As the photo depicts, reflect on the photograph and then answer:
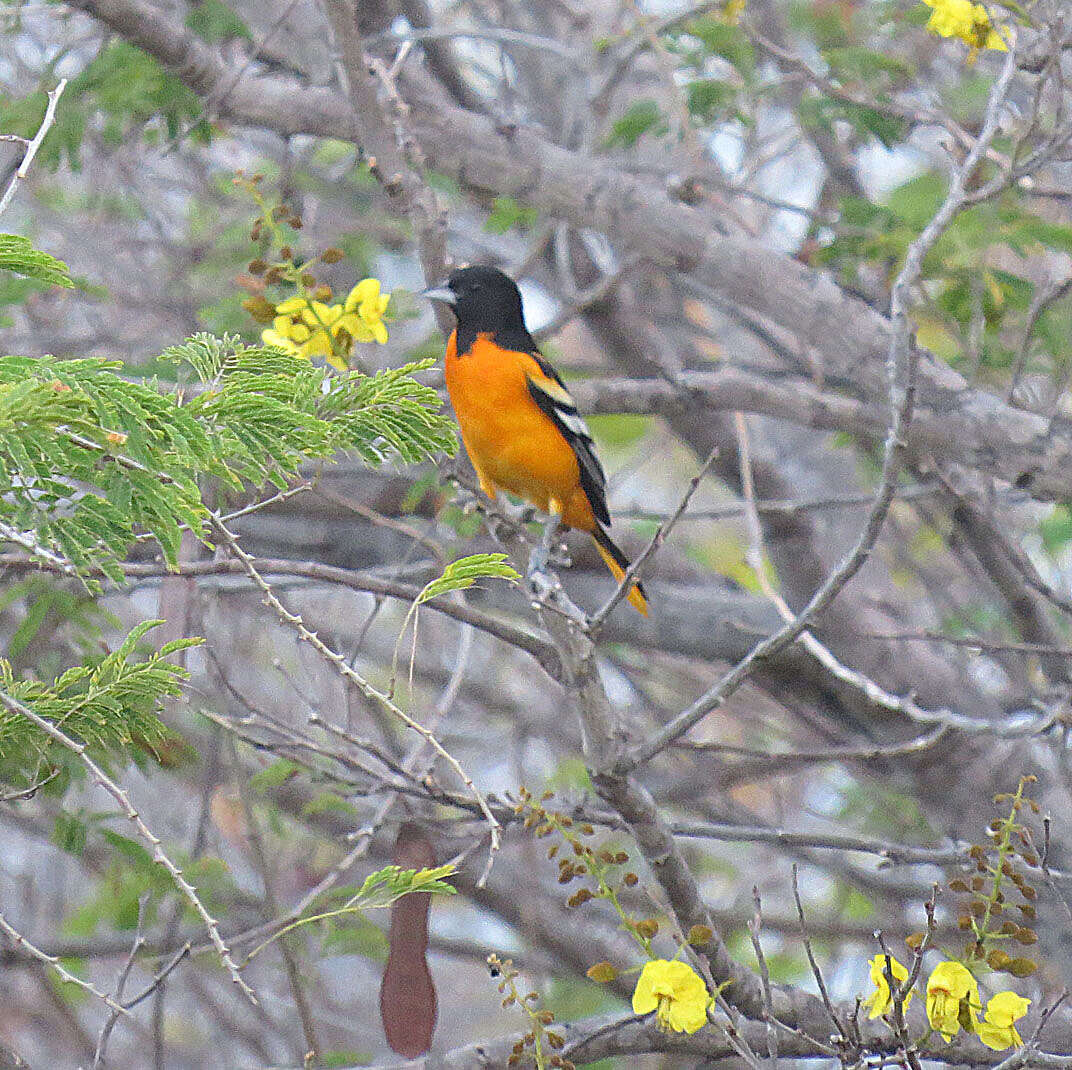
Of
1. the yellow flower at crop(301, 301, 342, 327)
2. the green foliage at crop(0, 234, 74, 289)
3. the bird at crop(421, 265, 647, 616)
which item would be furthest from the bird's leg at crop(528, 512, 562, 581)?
the green foliage at crop(0, 234, 74, 289)

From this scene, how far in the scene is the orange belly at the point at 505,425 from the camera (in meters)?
4.56

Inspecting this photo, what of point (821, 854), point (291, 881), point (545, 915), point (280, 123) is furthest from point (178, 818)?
point (280, 123)

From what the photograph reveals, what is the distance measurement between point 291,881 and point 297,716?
2.65ft

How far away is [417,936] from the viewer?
3.04 meters

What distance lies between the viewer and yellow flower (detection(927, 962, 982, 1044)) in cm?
254

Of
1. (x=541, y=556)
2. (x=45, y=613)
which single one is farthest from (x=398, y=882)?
(x=45, y=613)

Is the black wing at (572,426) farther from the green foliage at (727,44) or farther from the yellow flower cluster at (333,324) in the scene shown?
the green foliage at (727,44)

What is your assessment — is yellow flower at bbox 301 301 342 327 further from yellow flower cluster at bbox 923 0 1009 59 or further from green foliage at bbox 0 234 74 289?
yellow flower cluster at bbox 923 0 1009 59

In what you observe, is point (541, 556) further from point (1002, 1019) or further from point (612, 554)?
point (1002, 1019)

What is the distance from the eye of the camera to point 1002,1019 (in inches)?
101

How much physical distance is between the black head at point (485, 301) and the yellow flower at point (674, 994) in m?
2.64

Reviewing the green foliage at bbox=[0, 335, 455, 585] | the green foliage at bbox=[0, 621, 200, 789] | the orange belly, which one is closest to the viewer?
the green foliage at bbox=[0, 335, 455, 585]

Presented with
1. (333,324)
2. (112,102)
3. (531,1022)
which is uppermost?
(333,324)

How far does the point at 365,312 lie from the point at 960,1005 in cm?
207
